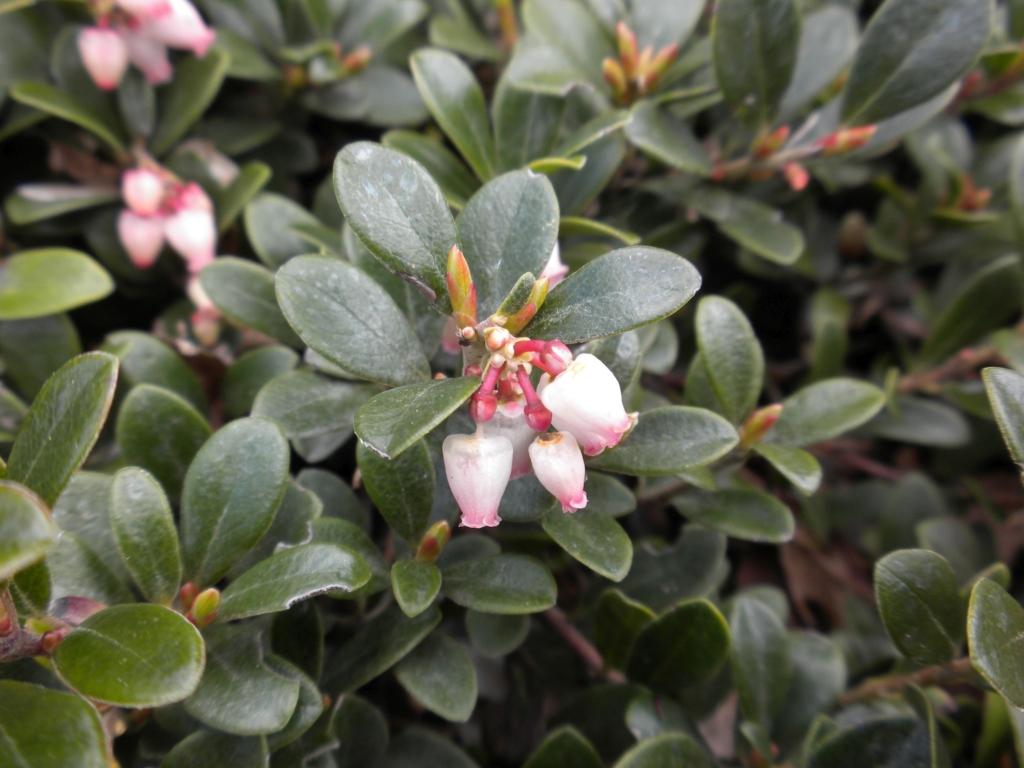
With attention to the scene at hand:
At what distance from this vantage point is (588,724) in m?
1.02

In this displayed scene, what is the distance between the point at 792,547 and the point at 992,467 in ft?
1.74

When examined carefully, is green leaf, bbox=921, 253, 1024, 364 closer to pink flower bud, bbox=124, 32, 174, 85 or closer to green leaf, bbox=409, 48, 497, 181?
green leaf, bbox=409, 48, 497, 181

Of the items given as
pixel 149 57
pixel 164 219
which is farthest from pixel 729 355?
pixel 149 57

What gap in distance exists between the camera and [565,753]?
0.88 meters

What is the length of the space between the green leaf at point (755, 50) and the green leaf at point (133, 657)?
994 millimetres

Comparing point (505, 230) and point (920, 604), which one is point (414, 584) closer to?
point (505, 230)

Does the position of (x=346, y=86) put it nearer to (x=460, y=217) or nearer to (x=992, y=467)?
(x=460, y=217)

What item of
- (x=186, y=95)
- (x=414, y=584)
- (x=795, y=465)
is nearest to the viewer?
(x=414, y=584)

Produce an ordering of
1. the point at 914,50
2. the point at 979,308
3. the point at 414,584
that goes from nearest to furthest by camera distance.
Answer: the point at 414,584
the point at 914,50
the point at 979,308

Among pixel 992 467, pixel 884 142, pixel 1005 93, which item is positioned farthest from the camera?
pixel 992 467

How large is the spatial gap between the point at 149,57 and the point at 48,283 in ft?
1.38

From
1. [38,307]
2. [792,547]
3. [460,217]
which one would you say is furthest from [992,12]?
[38,307]

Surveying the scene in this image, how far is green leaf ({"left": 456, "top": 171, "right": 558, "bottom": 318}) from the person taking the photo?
750 millimetres

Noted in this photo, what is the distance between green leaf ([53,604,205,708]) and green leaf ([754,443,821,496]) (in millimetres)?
623
